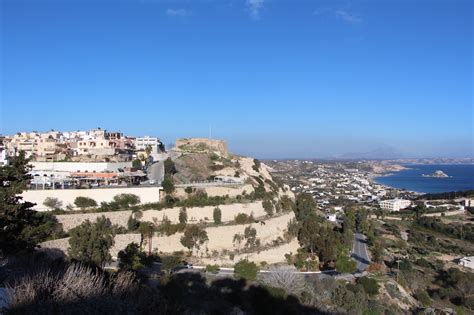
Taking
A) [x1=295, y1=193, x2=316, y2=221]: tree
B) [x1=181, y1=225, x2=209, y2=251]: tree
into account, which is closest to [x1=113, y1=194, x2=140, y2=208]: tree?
A: [x1=181, y1=225, x2=209, y2=251]: tree

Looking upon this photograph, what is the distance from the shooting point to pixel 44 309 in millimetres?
6258

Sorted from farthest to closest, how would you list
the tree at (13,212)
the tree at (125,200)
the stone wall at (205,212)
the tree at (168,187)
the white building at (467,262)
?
the white building at (467,262), the tree at (168,187), the tree at (125,200), the stone wall at (205,212), the tree at (13,212)

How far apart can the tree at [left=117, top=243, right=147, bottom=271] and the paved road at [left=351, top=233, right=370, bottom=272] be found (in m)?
13.3

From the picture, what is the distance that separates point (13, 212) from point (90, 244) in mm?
4171

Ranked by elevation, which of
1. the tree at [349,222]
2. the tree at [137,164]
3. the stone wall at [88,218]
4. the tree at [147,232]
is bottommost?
the tree at [349,222]

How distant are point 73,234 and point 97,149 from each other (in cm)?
1827

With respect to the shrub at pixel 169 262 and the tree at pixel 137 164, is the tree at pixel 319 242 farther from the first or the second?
the tree at pixel 137 164

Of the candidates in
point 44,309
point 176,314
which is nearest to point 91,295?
point 44,309

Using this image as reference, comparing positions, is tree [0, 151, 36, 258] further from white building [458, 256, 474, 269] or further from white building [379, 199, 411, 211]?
white building [379, 199, 411, 211]

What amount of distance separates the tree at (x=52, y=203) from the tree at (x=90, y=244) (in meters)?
3.32

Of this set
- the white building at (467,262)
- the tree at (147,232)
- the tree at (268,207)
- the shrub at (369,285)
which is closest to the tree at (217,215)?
the tree at (147,232)

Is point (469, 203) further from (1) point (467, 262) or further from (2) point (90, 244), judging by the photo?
(2) point (90, 244)

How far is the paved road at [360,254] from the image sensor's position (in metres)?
28.5

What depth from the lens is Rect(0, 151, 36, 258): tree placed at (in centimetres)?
1409
